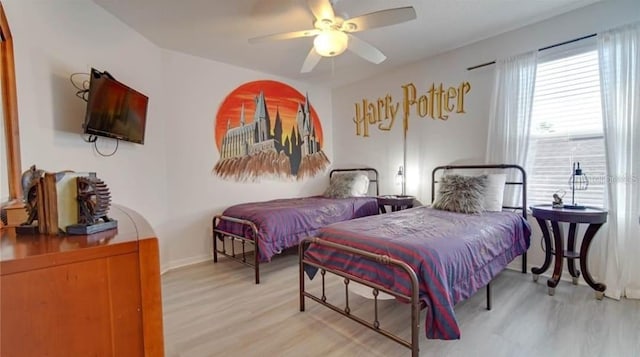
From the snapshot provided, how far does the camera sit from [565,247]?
2.87m

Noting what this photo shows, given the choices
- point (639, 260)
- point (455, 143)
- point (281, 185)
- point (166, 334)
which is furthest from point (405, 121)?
point (166, 334)

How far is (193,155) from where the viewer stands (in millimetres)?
3672

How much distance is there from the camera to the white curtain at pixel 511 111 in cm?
301

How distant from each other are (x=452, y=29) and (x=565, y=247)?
8.27 feet

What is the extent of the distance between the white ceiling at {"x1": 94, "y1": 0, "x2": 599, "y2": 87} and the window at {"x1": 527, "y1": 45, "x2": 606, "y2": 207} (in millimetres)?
537

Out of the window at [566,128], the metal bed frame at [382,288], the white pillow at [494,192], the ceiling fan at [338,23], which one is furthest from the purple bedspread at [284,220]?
the window at [566,128]

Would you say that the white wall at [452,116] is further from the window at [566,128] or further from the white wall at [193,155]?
the white wall at [193,155]

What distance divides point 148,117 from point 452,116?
3.64 m

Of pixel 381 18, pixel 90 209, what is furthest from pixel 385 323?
pixel 381 18

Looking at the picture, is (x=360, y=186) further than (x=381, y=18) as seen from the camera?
Yes

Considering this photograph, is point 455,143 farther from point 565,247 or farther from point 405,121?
point 565,247

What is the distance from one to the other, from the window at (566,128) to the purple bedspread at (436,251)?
2.03ft

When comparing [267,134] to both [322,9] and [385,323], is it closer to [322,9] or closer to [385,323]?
[322,9]

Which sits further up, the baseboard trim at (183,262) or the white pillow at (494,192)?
the white pillow at (494,192)
